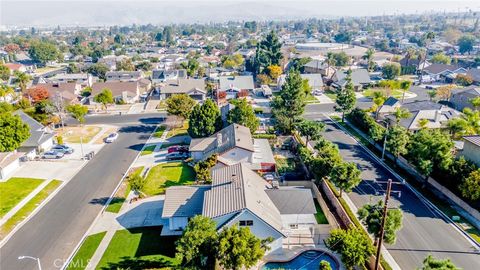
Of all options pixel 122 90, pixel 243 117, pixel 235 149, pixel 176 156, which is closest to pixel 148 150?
pixel 176 156

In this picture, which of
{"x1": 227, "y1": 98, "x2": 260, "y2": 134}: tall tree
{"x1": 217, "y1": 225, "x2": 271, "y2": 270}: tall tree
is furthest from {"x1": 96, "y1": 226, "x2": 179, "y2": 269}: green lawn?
{"x1": 227, "y1": 98, "x2": 260, "y2": 134}: tall tree

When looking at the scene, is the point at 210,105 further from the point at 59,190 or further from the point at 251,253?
the point at 251,253

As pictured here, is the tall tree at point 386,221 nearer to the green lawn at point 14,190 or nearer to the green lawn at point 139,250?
the green lawn at point 139,250

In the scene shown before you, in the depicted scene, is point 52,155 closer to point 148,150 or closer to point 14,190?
point 14,190

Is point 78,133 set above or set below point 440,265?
below

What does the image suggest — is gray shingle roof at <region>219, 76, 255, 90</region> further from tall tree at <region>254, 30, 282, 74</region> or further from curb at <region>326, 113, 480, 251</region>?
curb at <region>326, 113, 480, 251</region>

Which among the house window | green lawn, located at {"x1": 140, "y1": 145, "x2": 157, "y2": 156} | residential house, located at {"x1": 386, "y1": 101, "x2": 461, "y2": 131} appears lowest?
green lawn, located at {"x1": 140, "y1": 145, "x2": 157, "y2": 156}

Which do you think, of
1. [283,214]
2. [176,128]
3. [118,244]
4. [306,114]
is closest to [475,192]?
[283,214]
